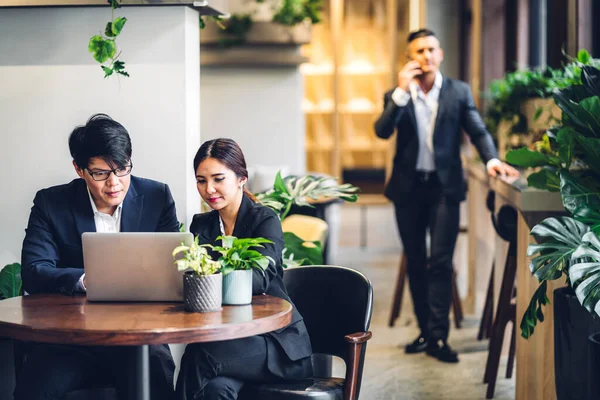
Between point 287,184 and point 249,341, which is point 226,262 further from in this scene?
point 287,184

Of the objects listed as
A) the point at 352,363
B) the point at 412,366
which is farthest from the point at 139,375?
the point at 412,366

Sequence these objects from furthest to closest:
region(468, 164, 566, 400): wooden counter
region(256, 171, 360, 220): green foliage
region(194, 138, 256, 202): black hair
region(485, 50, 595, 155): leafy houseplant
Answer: region(485, 50, 595, 155): leafy houseplant, region(256, 171, 360, 220): green foliage, region(468, 164, 566, 400): wooden counter, region(194, 138, 256, 202): black hair

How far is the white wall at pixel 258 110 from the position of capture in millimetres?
7980

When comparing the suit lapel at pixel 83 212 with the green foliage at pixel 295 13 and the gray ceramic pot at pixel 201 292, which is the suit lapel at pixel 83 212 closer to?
the gray ceramic pot at pixel 201 292

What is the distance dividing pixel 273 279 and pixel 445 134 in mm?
2440

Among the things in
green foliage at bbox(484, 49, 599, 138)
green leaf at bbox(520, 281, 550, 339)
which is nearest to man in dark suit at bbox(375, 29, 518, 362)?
green foliage at bbox(484, 49, 599, 138)

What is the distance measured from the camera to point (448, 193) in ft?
16.9

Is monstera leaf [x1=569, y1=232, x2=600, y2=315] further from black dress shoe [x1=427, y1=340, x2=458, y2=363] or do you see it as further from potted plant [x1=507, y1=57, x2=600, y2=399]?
black dress shoe [x1=427, y1=340, x2=458, y2=363]

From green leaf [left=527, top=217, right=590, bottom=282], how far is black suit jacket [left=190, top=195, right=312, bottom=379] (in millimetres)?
881

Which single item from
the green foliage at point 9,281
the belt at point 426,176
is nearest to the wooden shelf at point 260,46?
the belt at point 426,176

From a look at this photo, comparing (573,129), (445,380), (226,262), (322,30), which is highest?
(322,30)

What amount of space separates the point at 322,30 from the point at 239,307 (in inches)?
445

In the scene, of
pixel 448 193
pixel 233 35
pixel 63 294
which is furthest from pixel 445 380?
pixel 233 35

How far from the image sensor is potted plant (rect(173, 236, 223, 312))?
2.62 metres
